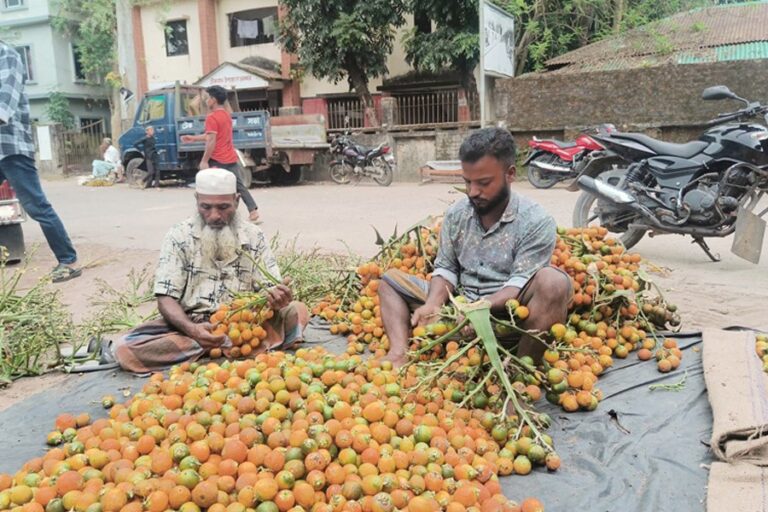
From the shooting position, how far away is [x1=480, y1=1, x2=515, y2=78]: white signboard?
41.1ft

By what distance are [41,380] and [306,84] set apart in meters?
20.1

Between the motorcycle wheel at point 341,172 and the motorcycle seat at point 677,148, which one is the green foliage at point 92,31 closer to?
the motorcycle wheel at point 341,172

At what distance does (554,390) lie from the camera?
2691mm

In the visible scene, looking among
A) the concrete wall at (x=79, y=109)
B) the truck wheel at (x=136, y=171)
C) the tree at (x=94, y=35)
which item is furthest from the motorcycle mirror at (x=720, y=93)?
the concrete wall at (x=79, y=109)

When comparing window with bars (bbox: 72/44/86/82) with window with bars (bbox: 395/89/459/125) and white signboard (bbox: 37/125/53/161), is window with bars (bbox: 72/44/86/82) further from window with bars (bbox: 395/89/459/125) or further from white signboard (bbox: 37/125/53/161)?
window with bars (bbox: 395/89/459/125)

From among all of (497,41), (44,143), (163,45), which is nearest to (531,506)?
(497,41)

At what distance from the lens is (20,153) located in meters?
5.62

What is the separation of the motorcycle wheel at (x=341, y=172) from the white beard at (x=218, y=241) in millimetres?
13197

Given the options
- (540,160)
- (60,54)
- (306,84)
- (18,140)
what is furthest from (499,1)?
(60,54)

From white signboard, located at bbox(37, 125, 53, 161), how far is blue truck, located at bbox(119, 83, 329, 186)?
30.8 feet

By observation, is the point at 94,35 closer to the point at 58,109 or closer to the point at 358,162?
the point at 58,109

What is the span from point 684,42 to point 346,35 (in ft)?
28.5

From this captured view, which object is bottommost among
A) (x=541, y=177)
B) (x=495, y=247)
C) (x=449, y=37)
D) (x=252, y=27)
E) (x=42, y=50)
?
(x=541, y=177)

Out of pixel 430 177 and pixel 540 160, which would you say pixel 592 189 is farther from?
pixel 430 177
